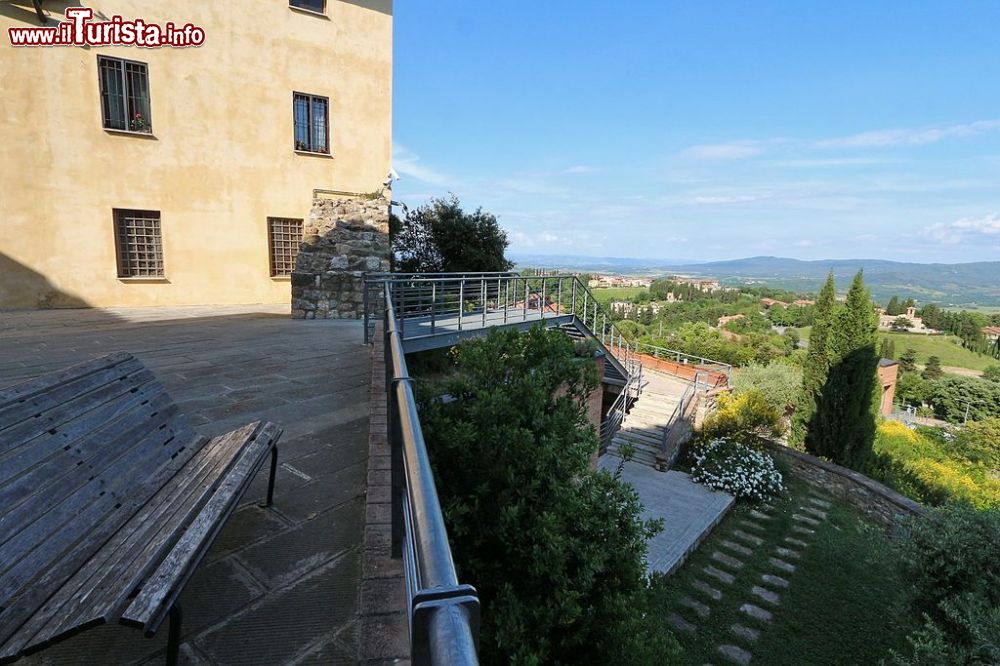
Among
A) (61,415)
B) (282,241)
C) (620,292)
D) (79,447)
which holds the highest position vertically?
(282,241)

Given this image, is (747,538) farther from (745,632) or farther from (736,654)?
(736,654)

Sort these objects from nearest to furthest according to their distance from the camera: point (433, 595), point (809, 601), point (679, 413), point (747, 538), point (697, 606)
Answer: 1. point (433, 595)
2. point (697, 606)
3. point (809, 601)
4. point (747, 538)
5. point (679, 413)

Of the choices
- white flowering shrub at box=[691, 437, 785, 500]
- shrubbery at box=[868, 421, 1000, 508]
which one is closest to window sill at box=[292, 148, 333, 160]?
white flowering shrub at box=[691, 437, 785, 500]

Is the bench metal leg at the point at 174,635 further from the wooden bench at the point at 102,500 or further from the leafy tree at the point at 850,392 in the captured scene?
the leafy tree at the point at 850,392

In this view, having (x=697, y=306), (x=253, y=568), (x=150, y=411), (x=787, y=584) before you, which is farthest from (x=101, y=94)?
(x=697, y=306)

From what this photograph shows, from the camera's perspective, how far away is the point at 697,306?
76.0 metres

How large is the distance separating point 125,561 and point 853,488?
13.7 meters

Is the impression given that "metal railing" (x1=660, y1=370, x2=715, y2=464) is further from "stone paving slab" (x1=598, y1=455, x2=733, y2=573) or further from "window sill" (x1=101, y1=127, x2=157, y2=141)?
"window sill" (x1=101, y1=127, x2=157, y2=141)

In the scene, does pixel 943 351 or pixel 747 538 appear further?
pixel 943 351

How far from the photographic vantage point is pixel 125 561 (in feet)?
4.71

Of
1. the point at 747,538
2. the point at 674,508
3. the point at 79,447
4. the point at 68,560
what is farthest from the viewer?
the point at 674,508

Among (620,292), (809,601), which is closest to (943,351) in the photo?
(620,292)

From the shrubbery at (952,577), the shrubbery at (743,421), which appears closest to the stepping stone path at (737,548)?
the shrubbery at (952,577)

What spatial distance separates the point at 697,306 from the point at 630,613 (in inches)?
3075
